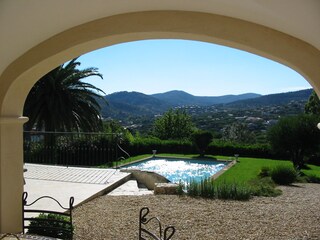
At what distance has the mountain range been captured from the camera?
67875 mm

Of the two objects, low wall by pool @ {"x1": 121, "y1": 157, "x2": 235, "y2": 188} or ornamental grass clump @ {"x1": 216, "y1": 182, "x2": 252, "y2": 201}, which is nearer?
ornamental grass clump @ {"x1": 216, "y1": 182, "x2": 252, "y2": 201}

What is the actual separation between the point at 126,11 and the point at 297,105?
55169 millimetres

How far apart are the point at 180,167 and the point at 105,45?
14.7m

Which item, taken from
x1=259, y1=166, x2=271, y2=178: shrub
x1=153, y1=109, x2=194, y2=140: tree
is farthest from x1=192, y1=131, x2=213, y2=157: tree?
x1=153, y1=109, x2=194, y2=140: tree

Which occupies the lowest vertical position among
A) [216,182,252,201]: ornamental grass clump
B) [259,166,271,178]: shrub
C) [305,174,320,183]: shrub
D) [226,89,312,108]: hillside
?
[305,174,320,183]: shrub

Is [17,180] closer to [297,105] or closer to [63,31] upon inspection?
[63,31]

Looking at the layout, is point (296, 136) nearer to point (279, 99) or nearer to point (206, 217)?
point (206, 217)

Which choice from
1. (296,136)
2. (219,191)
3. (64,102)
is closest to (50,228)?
(219,191)

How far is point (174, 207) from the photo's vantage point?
7.70 m

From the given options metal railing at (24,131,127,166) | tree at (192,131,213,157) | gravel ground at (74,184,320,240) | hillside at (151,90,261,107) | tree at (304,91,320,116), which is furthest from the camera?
hillside at (151,90,261,107)

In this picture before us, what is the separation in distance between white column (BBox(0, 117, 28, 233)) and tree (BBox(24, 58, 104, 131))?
1205 centimetres

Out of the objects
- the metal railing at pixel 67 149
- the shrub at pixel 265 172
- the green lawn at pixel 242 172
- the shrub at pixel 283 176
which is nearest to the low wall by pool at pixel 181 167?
the green lawn at pixel 242 172

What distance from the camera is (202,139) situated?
2194 centimetres

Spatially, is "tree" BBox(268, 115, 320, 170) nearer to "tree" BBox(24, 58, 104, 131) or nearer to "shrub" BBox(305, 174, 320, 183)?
"shrub" BBox(305, 174, 320, 183)
